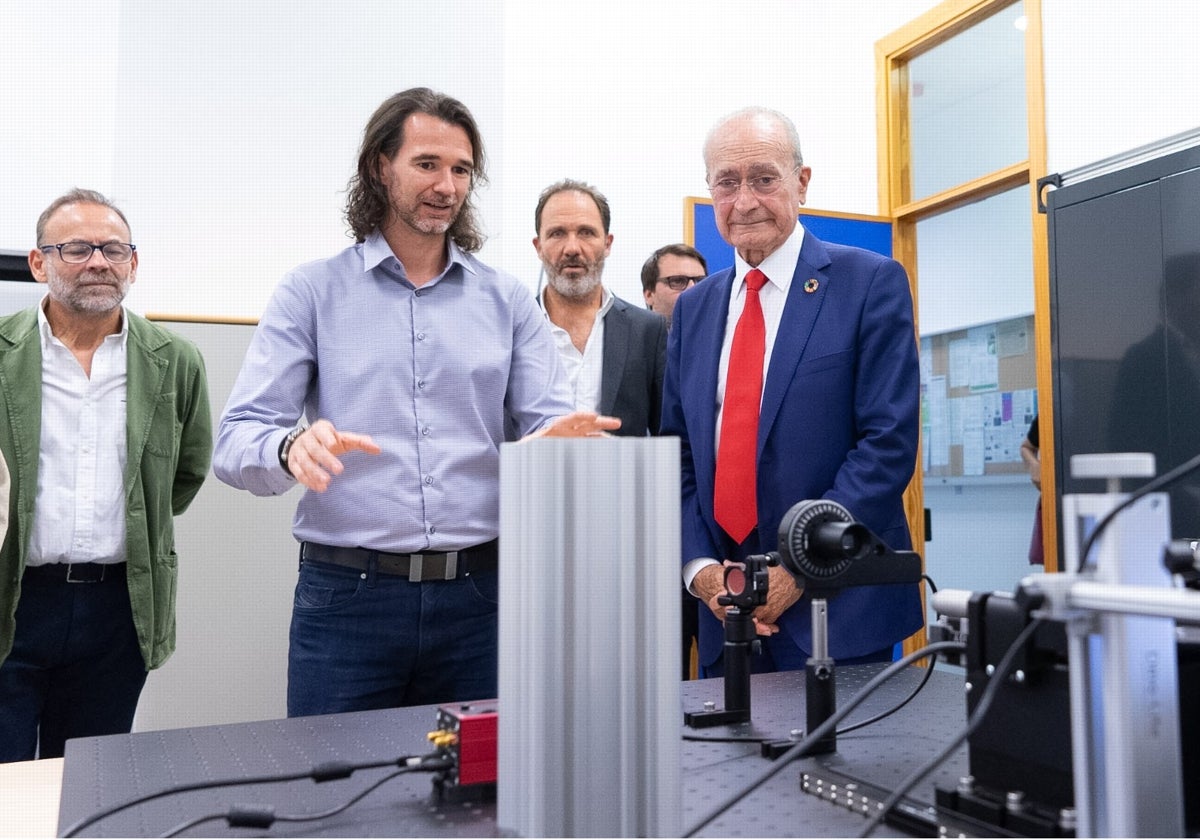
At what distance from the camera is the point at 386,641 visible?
1465 millimetres

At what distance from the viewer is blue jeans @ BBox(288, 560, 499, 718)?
1.46 metres

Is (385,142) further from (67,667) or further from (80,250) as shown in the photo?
(67,667)

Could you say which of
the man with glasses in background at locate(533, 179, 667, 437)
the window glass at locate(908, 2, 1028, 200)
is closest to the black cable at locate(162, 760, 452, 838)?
the man with glasses in background at locate(533, 179, 667, 437)

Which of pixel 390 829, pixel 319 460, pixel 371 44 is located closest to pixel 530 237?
pixel 371 44

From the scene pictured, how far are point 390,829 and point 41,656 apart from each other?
6.35 ft

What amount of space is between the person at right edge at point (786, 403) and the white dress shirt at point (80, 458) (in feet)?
4.76

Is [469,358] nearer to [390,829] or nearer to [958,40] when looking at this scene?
[390,829]

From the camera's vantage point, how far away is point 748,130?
5.88 feet

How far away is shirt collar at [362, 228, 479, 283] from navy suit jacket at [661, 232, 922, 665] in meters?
0.46

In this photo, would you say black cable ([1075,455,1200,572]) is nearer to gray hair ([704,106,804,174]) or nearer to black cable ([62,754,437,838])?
black cable ([62,754,437,838])

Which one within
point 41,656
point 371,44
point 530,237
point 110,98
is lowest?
point 41,656

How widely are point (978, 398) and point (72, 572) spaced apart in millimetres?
3862

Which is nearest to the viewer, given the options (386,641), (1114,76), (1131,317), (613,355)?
(386,641)

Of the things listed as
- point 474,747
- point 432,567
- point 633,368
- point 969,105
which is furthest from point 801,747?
point 969,105
